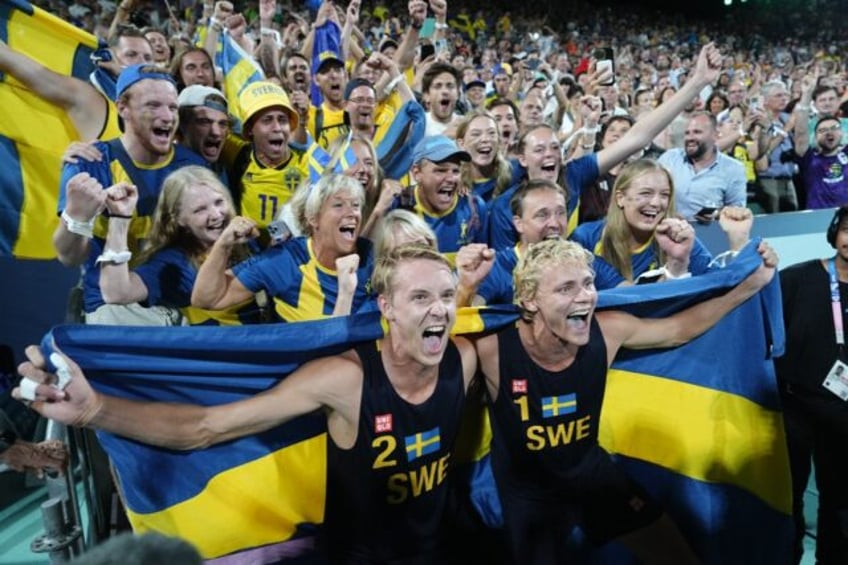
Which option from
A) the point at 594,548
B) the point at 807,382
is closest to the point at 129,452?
the point at 594,548

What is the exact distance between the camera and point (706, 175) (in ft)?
18.3

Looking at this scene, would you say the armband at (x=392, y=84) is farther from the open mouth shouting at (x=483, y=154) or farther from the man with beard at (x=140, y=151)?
the man with beard at (x=140, y=151)

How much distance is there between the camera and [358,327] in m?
2.48

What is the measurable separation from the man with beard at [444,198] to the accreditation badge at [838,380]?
6.48 feet

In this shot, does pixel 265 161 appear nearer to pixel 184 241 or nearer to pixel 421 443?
pixel 184 241

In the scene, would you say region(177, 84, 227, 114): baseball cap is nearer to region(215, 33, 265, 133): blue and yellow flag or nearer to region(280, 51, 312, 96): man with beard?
region(215, 33, 265, 133): blue and yellow flag

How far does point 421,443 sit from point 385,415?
17 centimetres

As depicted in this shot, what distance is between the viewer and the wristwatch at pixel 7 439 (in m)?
2.77

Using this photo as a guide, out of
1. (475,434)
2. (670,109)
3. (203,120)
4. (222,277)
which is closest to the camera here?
(475,434)

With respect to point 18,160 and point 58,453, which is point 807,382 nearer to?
point 58,453

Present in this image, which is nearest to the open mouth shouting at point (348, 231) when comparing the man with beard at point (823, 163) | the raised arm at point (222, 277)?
the raised arm at point (222, 277)

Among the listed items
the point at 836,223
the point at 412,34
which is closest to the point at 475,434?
the point at 836,223

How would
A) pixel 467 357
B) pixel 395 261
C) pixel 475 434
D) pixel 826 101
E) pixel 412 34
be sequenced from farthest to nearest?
pixel 826 101 < pixel 412 34 < pixel 475 434 < pixel 467 357 < pixel 395 261

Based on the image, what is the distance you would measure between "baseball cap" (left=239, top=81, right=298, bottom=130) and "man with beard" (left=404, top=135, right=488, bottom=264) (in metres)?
0.87
